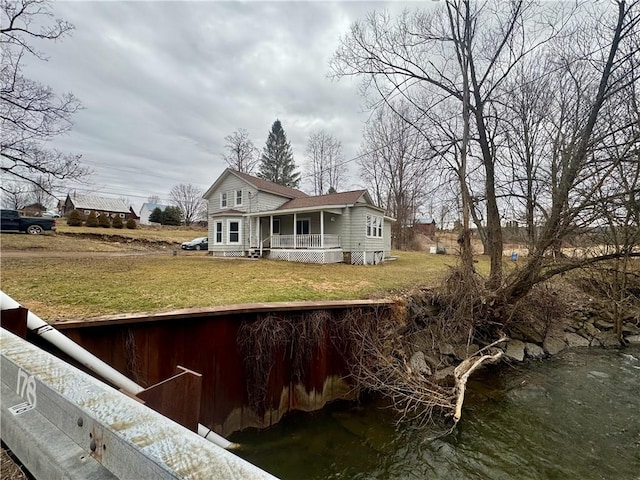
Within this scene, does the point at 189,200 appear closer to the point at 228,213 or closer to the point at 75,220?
the point at 75,220

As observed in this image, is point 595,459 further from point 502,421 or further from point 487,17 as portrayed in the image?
point 487,17

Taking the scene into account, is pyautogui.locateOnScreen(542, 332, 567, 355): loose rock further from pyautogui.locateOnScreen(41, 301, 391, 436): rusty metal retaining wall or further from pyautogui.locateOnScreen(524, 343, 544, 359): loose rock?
pyautogui.locateOnScreen(41, 301, 391, 436): rusty metal retaining wall

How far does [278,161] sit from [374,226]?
2478 centimetres

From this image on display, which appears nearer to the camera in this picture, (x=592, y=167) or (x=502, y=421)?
(x=502, y=421)

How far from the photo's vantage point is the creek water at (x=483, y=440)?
14.2 feet

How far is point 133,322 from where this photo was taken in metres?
4.16

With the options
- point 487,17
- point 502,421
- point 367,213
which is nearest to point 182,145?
point 367,213

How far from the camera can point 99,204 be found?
45.2 metres

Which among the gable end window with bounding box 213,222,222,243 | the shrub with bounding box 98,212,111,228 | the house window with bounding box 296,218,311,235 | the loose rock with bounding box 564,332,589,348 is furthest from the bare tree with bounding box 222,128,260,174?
the loose rock with bounding box 564,332,589,348

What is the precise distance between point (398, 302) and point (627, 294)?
24.7 ft

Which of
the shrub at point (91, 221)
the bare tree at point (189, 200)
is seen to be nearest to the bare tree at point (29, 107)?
the shrub at point (91, 221)

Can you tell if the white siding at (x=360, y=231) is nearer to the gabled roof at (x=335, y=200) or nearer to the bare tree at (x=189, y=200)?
the gabled roof at (x=335, y=200)

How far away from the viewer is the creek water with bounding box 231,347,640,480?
→ 4.33 metres

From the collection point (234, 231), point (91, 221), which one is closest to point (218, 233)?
point (234, 231)
